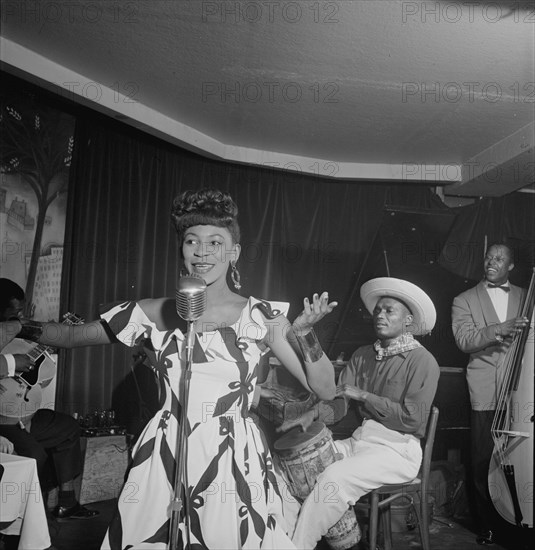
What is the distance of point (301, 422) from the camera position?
10.2 ft

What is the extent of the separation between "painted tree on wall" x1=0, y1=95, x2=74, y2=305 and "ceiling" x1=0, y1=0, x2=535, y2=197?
0.42 meters

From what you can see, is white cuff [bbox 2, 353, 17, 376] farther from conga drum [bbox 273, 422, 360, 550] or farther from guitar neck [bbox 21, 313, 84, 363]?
conga drum [bbox 273, 422, 360, 550]

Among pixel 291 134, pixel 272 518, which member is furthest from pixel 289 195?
pixel 272 518

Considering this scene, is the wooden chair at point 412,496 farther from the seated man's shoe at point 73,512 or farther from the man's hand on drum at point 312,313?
the seated man's shoe at point 73,512

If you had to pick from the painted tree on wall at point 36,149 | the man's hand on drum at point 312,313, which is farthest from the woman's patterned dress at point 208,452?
the painted tree on wall at point 36,149

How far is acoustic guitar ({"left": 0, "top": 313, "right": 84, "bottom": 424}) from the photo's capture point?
11.4 feet

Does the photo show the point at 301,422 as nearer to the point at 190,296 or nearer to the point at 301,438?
the point at 301,438

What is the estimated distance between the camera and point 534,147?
4.05m

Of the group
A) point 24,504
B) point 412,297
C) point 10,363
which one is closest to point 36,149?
point 10,363

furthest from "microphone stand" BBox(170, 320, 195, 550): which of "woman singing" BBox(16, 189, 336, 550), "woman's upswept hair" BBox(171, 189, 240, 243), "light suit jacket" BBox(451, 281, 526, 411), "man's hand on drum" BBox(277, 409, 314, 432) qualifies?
"light suit jacket" BBox(451, 281, 526, 411)

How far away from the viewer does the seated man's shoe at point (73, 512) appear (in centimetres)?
376

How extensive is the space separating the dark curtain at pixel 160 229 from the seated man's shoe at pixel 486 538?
146 centimetres

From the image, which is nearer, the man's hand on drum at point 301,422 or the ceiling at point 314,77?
the man's hand on drum at point 301,422

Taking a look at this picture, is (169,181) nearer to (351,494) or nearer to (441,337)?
(441,337)
